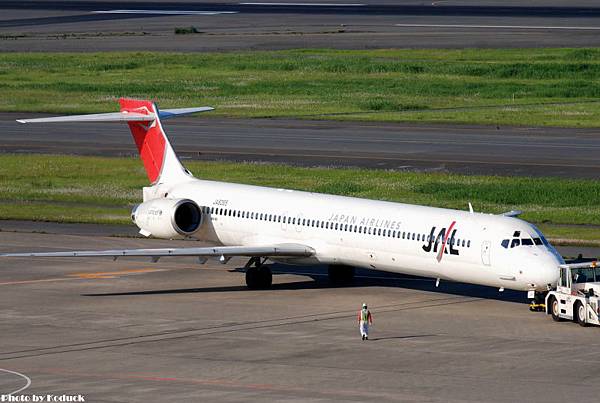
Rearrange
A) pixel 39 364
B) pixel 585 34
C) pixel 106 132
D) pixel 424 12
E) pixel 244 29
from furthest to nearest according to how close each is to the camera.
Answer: pixel 424 12, pixel 244 29, pixel 585 34, pixel 106 132, pixel 39 364

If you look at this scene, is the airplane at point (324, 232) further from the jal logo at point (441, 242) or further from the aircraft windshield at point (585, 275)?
the aircraft windshield at point (585, 275)

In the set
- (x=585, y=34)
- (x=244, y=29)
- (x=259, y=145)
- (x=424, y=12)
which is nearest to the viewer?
(x=259, y=145)

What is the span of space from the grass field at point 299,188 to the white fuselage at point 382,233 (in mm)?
13205

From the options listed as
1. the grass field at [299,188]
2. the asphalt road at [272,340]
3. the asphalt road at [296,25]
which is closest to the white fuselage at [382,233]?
the asphalt road at [272,340]

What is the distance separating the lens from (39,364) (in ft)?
119

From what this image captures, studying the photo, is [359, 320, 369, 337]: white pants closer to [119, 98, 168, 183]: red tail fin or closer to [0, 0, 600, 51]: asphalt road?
[119, 98, 168, 183]: red tail fin

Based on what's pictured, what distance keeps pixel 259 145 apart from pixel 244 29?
2453 inches

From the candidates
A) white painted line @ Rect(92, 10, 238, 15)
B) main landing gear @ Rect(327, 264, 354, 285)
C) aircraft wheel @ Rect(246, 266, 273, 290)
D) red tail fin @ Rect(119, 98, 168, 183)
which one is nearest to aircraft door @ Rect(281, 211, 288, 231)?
aircraft wheel @ Rect(246, 266, 273, 290)

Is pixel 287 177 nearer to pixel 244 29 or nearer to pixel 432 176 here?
pixel 432 176

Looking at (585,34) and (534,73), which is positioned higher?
(585,34)

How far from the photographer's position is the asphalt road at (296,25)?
131 m

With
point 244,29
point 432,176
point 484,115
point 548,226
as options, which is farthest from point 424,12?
point 548,226

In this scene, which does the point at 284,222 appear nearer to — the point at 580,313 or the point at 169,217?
the point at 169,217

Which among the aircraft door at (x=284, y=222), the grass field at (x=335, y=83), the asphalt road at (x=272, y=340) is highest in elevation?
the grass field at (x=335, y=83)
